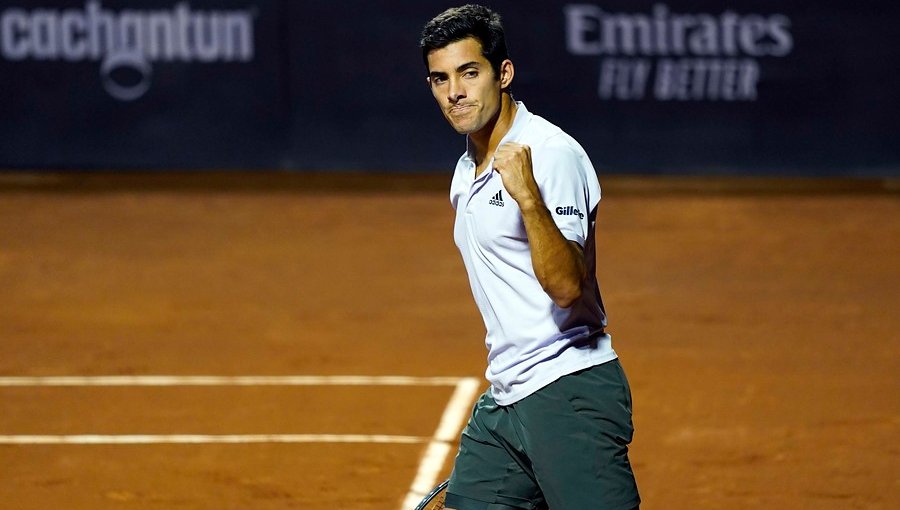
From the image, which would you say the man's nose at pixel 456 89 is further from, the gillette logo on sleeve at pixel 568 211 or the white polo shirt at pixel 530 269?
the gillette logo on sleeve at pixel 568 211

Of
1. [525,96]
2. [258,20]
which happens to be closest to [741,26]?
[525,96]

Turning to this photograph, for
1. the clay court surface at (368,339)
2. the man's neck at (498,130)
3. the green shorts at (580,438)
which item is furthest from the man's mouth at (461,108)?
the clay court surface at (368,339)

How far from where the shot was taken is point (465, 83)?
3.82m

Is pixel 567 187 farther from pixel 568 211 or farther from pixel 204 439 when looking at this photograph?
pixel 204 439

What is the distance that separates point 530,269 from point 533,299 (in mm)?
89

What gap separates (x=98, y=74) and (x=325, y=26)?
2.43m

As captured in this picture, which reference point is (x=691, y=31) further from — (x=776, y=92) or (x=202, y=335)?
(x=202, y=335)

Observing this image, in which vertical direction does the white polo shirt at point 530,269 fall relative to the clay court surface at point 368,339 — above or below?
above

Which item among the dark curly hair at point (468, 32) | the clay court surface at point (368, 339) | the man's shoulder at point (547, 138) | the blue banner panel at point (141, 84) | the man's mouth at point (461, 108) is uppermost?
the dark curly hair at point (468, 32)

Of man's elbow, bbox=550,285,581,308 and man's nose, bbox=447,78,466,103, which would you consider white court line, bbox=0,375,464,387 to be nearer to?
man's nose, bbox=447,78,466,103

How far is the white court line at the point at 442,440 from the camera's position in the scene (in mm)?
6290

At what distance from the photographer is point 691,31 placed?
14.6 meters

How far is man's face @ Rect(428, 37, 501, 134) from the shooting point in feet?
12.5

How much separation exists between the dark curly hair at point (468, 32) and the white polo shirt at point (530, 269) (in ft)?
0.68
